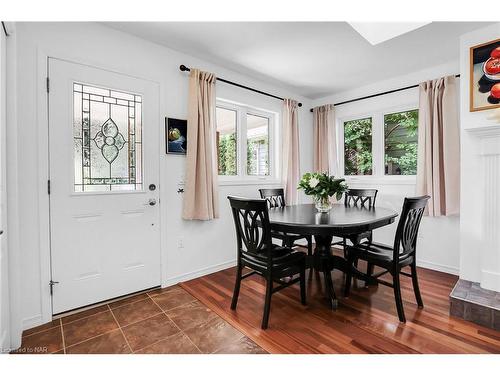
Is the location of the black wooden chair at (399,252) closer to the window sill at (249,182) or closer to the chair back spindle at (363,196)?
the chair back spindle at (363,196)

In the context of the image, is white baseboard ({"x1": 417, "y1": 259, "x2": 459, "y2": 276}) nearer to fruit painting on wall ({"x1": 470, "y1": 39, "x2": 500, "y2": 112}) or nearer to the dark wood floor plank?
the dark wood floor plank

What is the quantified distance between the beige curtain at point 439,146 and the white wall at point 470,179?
1.60ft

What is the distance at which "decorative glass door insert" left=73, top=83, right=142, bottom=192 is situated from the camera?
2.19 m

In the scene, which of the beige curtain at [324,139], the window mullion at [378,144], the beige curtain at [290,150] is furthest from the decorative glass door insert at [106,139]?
the window mullion at [378,144]

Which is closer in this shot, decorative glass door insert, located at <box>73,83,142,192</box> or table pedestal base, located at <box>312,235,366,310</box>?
decorative glass door insert, located at <box>73,83,142,192</box>

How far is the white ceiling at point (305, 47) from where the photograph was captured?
90.3 inches

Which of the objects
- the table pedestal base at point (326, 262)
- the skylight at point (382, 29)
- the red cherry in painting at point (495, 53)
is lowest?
the table pedestal base at point (326, 262)

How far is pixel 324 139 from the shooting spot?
4117 mm

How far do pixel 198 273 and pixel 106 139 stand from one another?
5.56 feet

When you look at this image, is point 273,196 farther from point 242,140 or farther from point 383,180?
point 383,180

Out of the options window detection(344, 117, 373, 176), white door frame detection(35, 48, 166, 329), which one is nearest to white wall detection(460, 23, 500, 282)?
window detection(344, 117, 373, 176)

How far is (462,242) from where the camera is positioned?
96.6 inches

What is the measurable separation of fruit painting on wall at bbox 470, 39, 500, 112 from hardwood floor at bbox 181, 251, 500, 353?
5.76 feet
